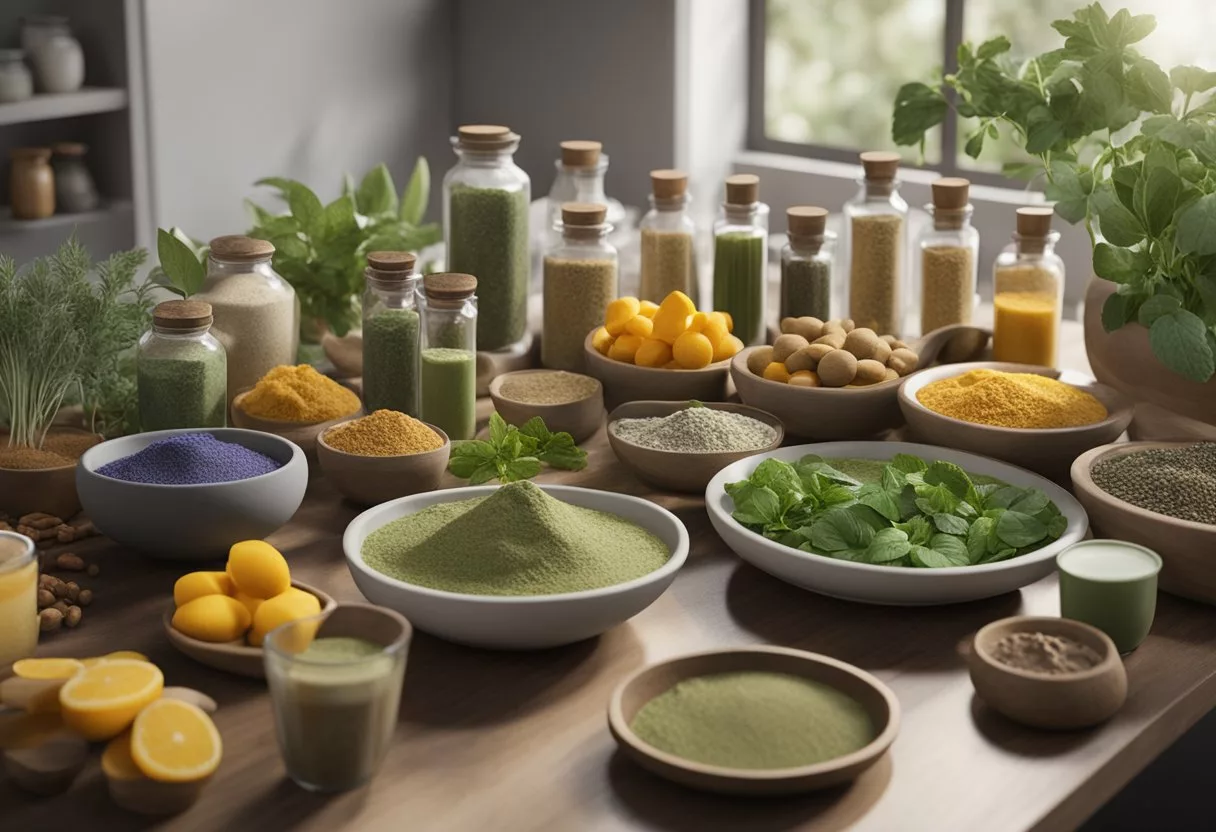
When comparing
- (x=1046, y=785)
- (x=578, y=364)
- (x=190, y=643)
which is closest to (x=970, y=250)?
(x=578, y=364)

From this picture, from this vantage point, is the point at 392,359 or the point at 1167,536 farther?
the point at 392,359

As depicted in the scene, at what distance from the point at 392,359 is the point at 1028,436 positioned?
2.33 ft

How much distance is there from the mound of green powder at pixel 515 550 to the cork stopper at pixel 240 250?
0.53 m

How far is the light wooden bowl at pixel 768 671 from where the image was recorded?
0.99 metres

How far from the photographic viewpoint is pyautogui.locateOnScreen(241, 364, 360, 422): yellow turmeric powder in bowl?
1617mm

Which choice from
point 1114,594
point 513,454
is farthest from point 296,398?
point 1114,594

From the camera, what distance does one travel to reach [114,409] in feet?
5.51

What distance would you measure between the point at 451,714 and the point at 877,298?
1052 millimetres

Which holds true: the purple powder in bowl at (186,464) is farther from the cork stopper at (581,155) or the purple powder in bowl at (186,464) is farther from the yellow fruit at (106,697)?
the cork stopper at (581,155)

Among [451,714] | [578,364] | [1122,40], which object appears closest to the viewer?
[451,714]

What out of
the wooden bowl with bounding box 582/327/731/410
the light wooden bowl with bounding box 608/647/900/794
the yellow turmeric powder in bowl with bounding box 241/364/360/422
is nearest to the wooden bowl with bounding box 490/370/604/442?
the wooden bowl with bounding box 582/327/731/410

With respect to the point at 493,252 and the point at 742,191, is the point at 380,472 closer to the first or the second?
the point at 493,252

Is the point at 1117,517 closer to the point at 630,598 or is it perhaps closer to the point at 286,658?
the point at 630,598

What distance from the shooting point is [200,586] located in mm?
1212
